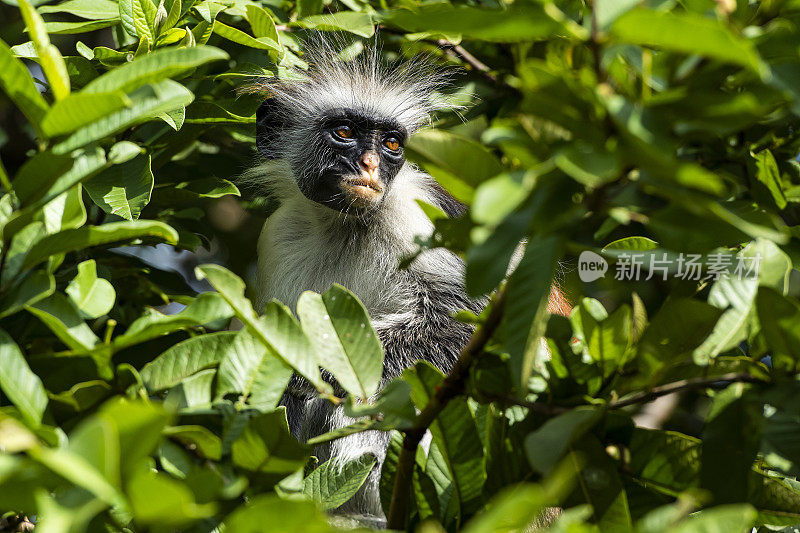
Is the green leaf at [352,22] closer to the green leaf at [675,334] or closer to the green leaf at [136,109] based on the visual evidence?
the green leaf at [136,109]

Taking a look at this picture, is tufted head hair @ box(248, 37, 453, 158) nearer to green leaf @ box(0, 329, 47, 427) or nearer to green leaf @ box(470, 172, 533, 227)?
green leaf @ box(0, 329, 47, 427)

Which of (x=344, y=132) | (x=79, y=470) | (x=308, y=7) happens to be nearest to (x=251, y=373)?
(x=79, y=470)

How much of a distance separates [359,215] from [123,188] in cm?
171

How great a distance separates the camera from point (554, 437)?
4.78 ft

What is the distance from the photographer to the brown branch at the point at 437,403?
149 cm

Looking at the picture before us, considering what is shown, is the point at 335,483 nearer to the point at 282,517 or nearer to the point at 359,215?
the point at 282,517

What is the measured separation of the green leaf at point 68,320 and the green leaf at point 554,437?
3.05ft

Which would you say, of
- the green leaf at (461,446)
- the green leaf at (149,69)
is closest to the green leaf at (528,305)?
the green leaf at (461,446)

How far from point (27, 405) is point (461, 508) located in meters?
0.93

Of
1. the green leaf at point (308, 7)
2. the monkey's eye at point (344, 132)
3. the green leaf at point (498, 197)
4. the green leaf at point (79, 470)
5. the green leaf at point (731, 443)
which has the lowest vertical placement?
the monkey's eye at point (344, 132)

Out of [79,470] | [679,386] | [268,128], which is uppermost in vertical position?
[79,470]

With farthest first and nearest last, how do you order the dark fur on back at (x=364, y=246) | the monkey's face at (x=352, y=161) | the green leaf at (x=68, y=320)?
the monkey's face at (x=352, y=161) < the dark fur on back at (x=364, y=246) < the green leaf at (x=68, y=320)

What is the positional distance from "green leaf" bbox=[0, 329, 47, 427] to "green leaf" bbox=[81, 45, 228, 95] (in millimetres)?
513

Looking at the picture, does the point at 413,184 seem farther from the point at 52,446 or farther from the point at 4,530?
the point at 52,446
